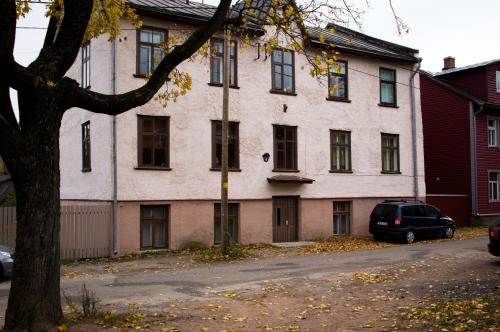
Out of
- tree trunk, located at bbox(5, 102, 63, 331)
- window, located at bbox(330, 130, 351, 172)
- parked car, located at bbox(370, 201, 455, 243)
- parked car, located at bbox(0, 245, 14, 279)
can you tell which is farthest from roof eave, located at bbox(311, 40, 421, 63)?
tree trunk, located at bbox(5, 102, 63, 331)

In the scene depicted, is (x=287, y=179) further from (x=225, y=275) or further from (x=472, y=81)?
(x=472, y=81)

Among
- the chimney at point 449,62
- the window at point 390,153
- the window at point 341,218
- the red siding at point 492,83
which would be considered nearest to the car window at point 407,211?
the window at point 341,218

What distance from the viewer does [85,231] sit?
18.1m

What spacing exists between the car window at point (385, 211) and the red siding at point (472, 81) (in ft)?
40.7

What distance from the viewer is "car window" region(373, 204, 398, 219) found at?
2175 cm

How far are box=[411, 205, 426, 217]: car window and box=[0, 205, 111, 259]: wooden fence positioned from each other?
38.1 ft

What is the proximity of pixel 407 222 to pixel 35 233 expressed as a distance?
16.7 metres

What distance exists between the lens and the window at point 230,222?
20.9m

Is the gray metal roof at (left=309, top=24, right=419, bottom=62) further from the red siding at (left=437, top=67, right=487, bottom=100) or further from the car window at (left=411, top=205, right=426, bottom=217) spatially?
the car window at (left=411, top=205, right=426, bottom=217)

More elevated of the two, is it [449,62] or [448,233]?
[449,62]

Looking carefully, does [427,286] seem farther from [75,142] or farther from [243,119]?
[75,142]

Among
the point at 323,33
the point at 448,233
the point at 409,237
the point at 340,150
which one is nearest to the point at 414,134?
the point at 340,150

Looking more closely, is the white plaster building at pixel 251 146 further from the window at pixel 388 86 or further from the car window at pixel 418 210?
the car window at pixel 418 210

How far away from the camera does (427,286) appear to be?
1150 centimetres
